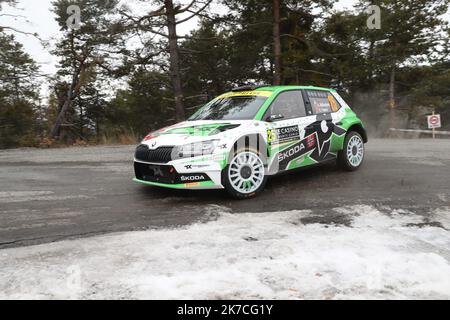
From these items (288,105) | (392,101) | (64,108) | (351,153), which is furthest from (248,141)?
(392,101)

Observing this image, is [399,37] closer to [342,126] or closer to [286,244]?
[342,126]

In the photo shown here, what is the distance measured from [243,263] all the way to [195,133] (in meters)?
2.54

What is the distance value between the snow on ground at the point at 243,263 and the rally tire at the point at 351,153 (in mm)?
2889

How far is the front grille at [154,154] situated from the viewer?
499 cm

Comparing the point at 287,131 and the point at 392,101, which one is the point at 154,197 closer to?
the point at 287,131

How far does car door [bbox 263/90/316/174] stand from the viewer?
18.2ft

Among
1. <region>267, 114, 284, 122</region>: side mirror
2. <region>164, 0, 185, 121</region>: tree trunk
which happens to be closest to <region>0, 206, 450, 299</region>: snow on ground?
<region>267, 114, 284, 122</region>: side mirror

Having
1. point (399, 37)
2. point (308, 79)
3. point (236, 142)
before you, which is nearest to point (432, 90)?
point (399, 37)

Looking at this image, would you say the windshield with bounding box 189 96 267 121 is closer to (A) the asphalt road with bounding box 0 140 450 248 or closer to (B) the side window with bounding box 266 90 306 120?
(B) the side window with bounding box 266 90 306 120

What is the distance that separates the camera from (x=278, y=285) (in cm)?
268

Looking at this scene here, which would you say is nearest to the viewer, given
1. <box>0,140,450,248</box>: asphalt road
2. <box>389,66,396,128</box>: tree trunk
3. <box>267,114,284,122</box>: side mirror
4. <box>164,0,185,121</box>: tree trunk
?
<box>0,140,450,248</box>: asphalt road

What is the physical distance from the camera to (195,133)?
519cm

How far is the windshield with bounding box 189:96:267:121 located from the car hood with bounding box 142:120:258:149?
0.24 metres

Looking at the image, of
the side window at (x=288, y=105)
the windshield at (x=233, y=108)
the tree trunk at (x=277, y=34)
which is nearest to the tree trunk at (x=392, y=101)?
the tree trunk at (x=277, y=34)
